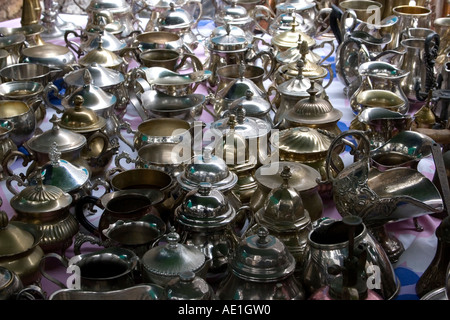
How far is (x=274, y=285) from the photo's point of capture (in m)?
1.09

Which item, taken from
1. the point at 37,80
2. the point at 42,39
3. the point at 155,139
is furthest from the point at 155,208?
the point at 42,39

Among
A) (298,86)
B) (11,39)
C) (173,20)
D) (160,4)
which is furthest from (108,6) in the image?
(298,86)

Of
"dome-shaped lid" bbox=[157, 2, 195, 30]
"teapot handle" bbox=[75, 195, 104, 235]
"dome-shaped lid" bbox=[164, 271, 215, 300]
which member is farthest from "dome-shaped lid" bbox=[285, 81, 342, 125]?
"dome-shaped lid" bbox=[157, 2, 195, 30]

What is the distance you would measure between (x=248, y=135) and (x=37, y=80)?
31.7 inches

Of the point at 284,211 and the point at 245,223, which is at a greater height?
the point at 284,211

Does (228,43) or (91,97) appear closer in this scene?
(91,97)

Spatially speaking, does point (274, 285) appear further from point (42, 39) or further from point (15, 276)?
point (42, 39)

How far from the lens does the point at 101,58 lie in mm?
2145

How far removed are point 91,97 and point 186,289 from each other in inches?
37.2

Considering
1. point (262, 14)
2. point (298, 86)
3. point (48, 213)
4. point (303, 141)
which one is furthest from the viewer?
point (262, 14)

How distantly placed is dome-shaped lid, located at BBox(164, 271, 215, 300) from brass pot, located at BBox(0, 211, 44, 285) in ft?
1.09

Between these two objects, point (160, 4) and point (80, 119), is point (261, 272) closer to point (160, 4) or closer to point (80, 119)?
point (80, 119)

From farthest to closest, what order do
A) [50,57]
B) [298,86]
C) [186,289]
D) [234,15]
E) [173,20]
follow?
[234,15] → [173,20] → [50,57] → [298,86] → [186,289]

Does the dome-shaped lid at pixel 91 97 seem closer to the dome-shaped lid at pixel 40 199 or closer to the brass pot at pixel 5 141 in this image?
the brass pot at pixel 5 141
